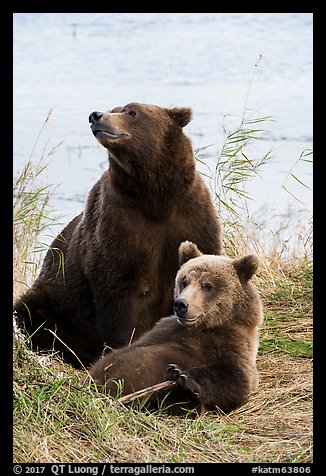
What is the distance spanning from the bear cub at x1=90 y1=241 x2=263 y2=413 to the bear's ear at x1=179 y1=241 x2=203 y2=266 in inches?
3.9

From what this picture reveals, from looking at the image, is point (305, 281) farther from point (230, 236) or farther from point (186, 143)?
point (186, 143)

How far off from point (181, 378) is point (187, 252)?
859mm

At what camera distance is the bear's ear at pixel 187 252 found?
529cm

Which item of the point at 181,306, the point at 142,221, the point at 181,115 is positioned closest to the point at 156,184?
the point at 142,221

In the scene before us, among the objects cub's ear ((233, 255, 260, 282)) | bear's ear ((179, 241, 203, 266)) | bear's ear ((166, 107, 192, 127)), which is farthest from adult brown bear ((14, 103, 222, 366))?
cub's ear ((233, 255, 260, 282))

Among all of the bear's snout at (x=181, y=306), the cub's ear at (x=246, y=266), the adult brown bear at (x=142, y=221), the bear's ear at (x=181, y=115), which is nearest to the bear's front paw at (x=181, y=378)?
the bear's snout at (x=181, y=306)

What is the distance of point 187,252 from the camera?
5.29 m

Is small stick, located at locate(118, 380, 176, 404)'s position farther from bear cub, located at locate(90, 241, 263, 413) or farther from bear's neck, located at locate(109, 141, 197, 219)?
bear's neck, located at locate(109, 141, 197, 219)

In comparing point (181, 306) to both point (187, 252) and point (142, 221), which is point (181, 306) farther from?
point (142, 221)

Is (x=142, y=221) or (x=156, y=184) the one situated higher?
(x=156, y=184)

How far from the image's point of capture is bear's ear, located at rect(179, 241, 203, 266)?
5.29 meters

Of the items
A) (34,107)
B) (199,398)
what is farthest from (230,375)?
(34,107)

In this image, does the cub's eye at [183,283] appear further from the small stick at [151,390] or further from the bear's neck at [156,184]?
the bear's neck at [156,184]
